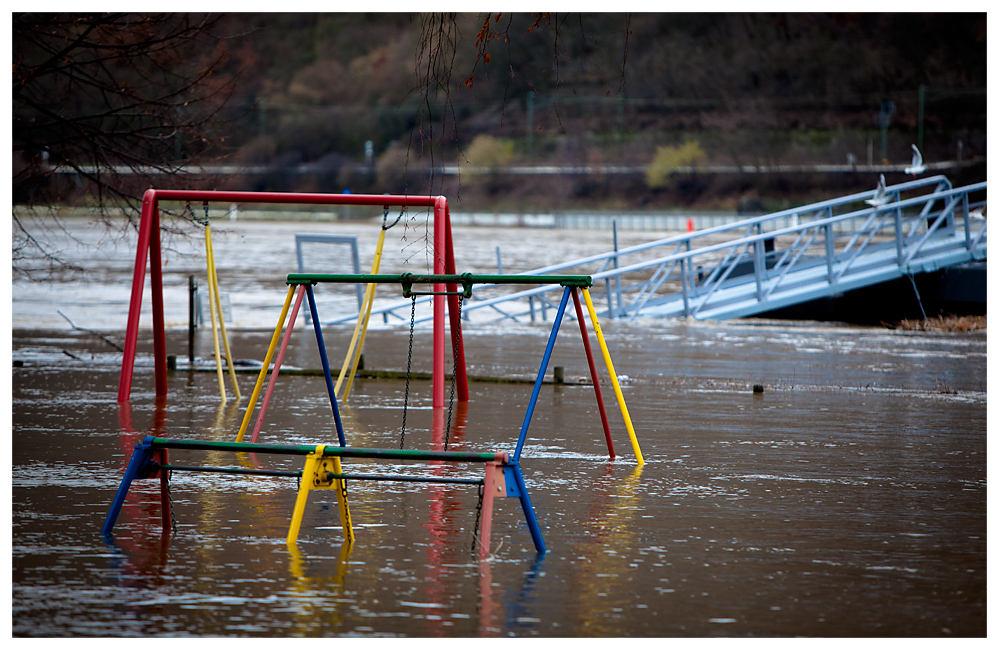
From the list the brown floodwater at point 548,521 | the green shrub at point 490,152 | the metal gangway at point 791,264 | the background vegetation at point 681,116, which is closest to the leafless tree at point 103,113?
the brown floodwater at point 548,521

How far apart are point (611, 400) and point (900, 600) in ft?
21.0

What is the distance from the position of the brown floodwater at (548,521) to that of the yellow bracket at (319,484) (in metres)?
0.12

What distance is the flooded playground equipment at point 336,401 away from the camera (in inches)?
222

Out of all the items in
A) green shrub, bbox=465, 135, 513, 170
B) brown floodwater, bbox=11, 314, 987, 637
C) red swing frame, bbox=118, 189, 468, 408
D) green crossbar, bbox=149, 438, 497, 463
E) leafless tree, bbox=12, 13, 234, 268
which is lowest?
brown floodwater, bbox=11, 314, 987, 637

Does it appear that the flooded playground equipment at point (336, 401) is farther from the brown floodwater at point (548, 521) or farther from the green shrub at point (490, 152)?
the green shrub at point (490, 152)

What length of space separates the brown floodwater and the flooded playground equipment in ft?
0.67

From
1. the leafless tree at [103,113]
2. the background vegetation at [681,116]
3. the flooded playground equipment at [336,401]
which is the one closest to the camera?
the flooded playground equipment at [336,401]

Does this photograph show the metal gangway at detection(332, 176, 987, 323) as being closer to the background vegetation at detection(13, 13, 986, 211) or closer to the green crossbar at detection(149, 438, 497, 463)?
the green crossbar at detection(149, 438, 497, 463)

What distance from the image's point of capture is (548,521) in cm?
643

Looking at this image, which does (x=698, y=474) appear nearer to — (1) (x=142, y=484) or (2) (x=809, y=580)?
(2) (x=809, y=580)

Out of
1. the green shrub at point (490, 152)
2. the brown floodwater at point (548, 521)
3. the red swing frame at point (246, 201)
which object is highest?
the green shrub at point (490, 152)

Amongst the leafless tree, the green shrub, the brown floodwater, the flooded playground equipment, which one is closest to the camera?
the brown floodwater

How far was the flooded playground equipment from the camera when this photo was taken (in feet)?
18.5

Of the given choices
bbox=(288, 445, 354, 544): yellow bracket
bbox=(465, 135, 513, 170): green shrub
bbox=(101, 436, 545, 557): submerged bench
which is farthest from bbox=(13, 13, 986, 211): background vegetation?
bbox=(288, 445, 354, 544): yellow bracket
